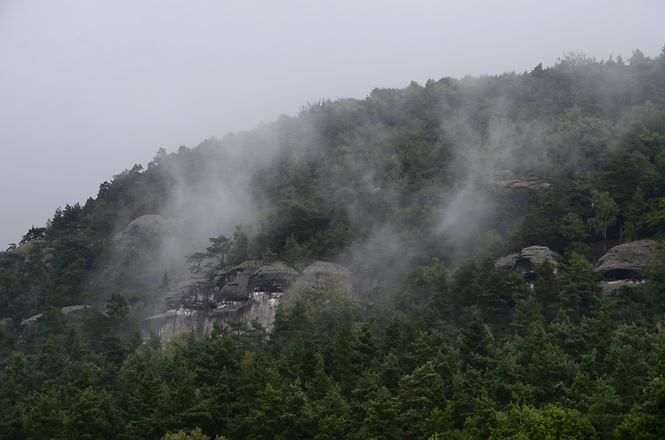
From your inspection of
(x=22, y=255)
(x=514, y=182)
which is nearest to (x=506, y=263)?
(x=514, y=182)

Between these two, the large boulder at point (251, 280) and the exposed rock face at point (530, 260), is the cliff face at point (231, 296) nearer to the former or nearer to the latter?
the large boulder at point (251, 280)

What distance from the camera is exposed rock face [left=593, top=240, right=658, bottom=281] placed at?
62656 mm

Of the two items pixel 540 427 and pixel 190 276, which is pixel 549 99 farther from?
pixel 540 427

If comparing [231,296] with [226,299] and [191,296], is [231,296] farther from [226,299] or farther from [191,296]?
[191,296]

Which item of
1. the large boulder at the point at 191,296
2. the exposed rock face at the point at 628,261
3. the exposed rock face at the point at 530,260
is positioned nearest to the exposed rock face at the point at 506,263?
the exposed rock face at the point at 530,260

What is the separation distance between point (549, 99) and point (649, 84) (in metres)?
14.1

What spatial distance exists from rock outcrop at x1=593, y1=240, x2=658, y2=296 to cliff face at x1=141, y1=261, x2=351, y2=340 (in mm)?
30240

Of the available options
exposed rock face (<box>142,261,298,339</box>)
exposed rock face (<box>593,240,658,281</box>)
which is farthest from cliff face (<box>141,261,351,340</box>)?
exposed rock face (<box>593,240,658,281</box>)

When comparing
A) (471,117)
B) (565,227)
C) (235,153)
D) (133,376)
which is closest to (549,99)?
(471,117)

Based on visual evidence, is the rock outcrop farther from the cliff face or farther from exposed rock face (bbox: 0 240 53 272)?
exposed rock face (bbox: 0 240 53 272)

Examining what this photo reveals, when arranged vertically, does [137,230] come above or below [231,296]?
above

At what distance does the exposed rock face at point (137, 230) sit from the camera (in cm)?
10806

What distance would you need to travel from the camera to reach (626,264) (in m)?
63.4

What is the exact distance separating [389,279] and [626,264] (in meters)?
27.8
